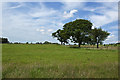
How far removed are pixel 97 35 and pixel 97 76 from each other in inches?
2349

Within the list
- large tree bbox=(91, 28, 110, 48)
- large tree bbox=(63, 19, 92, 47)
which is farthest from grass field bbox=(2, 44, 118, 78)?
large tree bbox=(91, 28, 110, 48)

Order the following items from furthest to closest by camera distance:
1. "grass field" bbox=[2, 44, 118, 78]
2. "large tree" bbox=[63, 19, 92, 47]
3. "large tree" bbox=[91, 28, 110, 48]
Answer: "large tree" bbox=[91, 28, 110, 48] < "large tree" bbox=[63, 19, 92, 47] < "grass field" bbox=[2, 44, 118, 78]

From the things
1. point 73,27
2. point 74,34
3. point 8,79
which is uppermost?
point 73,27

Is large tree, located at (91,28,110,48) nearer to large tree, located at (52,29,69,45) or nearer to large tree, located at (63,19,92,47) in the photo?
large tree, located at (63,19,92,47)

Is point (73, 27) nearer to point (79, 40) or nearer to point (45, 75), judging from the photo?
point (79, 40)

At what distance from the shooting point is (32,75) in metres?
5.45

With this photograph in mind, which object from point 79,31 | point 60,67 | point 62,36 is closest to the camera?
point 60,67

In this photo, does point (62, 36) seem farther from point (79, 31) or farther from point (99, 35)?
point (99, 35)

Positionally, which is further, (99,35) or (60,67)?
(99,35)

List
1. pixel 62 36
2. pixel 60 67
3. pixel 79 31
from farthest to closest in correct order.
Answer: pixel 62 36
pixel 79 31
pixel 60 67

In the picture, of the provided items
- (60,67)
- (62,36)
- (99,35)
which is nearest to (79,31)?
(62,36)

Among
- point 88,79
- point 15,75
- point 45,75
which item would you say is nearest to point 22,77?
point 15,75

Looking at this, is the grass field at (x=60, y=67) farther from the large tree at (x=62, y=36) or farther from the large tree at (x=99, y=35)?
the large tree at (x=99, y=35)

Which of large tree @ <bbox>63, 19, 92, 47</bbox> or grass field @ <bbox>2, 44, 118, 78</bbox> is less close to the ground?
large tree @ <bbox>63, 19, 92, 47</bbox>
